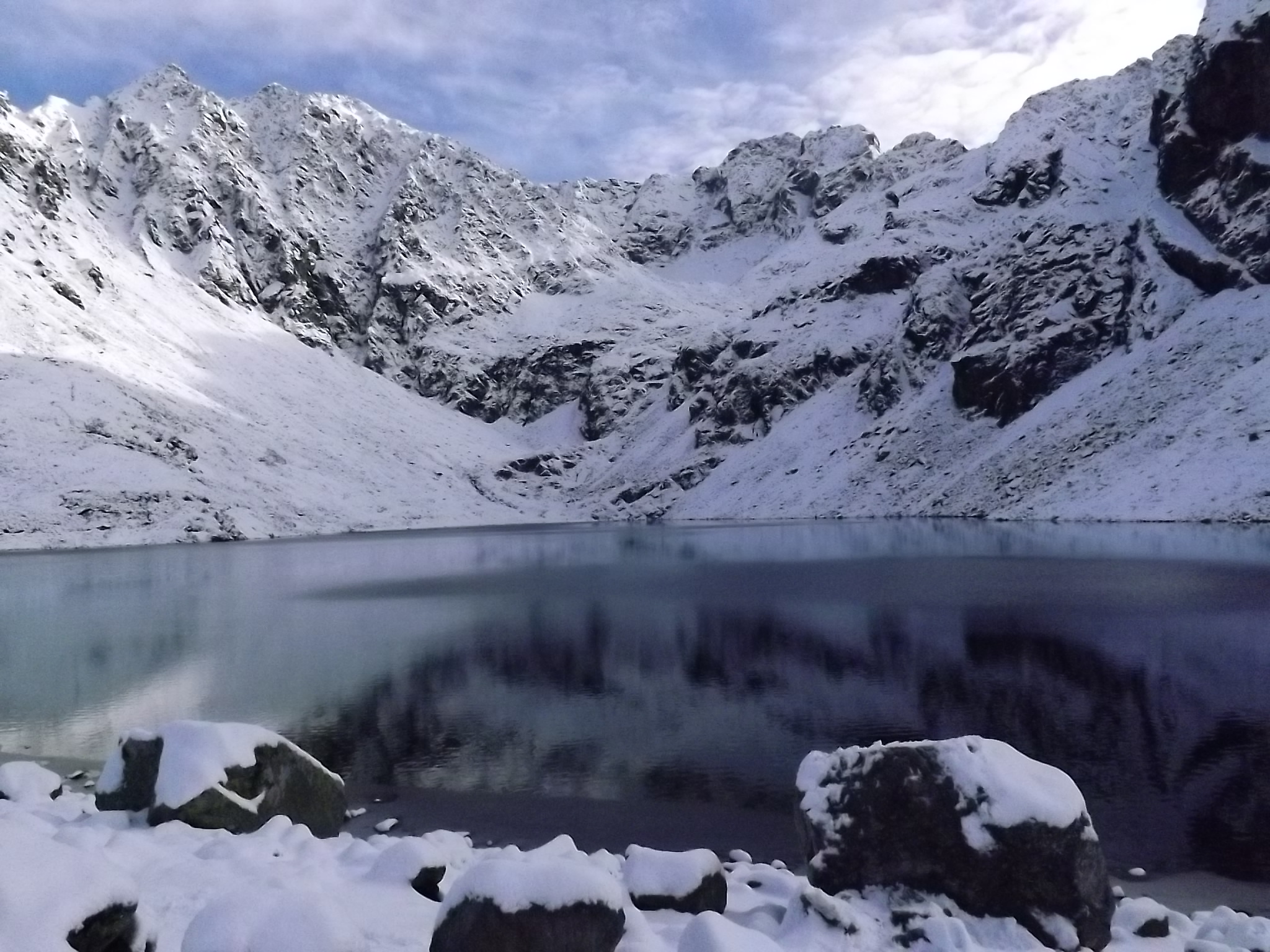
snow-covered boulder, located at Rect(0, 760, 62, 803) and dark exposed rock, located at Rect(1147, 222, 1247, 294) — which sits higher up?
dark exposed rock, located at Rect(1147, 222, 1247, 294)

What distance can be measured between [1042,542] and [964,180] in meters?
111

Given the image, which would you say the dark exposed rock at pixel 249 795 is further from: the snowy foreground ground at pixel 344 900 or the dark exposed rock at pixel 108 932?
the dark exposed rock at pixel 108 932

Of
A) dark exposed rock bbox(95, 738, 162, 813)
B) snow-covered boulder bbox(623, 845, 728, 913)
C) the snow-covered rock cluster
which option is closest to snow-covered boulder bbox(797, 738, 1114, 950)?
the snow-covered rock cluster

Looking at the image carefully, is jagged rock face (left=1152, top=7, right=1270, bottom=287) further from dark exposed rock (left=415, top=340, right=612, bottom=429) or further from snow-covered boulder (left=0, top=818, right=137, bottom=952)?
dark exposed rock (left=415, top=340, right=612, bottom=429)

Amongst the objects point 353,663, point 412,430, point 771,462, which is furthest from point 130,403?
point 353,663

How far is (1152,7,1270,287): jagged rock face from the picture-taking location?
3310 inches

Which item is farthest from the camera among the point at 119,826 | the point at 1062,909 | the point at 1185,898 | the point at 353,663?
the point at 353,663

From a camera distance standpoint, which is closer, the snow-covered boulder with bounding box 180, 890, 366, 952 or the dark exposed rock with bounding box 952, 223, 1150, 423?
the snow-covered boulder with bounding box 180, 890, 366, 952

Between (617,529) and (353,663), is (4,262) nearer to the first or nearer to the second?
(617,529)

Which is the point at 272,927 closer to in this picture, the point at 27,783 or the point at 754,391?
the point at 27,783

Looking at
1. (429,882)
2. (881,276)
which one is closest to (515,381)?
(881,276)

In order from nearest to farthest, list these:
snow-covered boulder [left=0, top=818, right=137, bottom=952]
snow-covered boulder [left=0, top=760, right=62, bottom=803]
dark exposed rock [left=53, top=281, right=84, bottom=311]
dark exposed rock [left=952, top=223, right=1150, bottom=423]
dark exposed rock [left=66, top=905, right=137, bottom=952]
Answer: snow-covered boulder [left=0, top=818, right=137, bottom=952], dark exposed rock [left=66, top=905, right=137, bottom=952], snow-covered boulder [left=0, top=760, right=62, bottom=803], dark exposed rock [left=952, top=223, right=1150, bottom=423], dark exposed rock [left=53, top=281, right=84, bottom=311]

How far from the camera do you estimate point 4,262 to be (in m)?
109

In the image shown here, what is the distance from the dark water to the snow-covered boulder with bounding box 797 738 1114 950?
8.19ft
